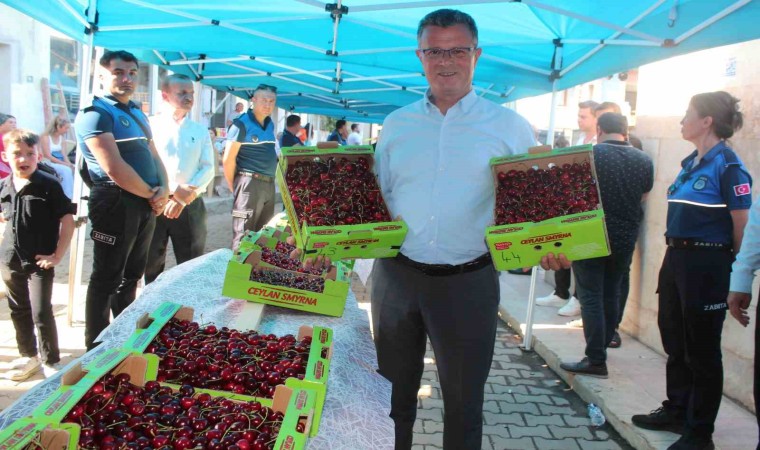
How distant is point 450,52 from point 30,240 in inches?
125

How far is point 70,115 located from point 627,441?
13732 millimetres

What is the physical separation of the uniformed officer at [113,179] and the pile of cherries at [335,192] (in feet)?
5.44

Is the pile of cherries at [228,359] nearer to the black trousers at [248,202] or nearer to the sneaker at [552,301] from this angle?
the black trousers at [248,202]

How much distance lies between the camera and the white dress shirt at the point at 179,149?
534 cm

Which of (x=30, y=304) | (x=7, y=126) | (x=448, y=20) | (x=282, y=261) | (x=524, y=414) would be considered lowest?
(x=524, y=414)

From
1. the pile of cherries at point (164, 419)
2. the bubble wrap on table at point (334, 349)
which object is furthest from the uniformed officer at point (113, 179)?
the pile of cherries at point (164, 419)

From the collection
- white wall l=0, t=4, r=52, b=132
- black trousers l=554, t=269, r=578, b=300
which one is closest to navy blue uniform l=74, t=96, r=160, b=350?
black trousers l=554, t=269, r=578, b=300

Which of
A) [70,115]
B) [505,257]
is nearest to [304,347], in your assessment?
[505,257]

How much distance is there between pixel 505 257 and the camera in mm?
2525

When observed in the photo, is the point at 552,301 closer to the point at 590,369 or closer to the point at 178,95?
the point at 590,369

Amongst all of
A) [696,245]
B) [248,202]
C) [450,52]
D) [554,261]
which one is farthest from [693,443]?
[248,202]

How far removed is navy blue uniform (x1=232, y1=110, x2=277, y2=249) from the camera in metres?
6.74

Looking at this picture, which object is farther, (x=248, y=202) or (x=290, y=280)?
(x=248, y=202)

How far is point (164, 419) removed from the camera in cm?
196
